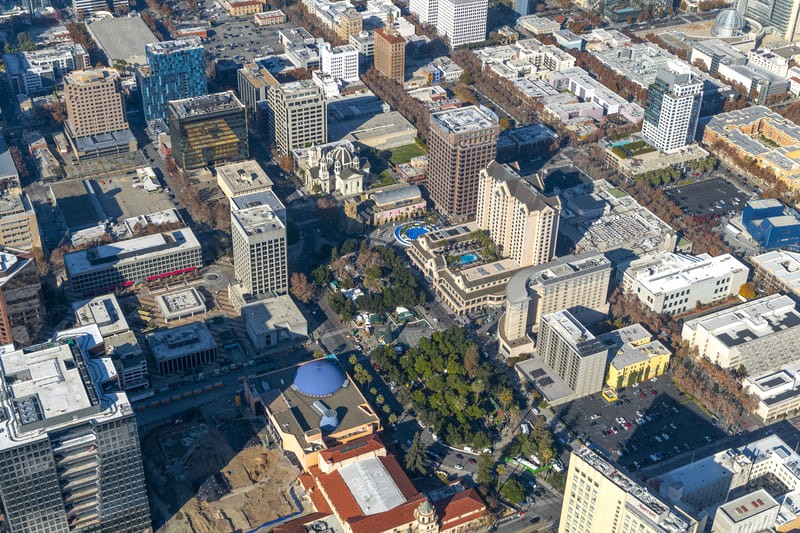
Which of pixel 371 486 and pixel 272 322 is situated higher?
pixel 272 322

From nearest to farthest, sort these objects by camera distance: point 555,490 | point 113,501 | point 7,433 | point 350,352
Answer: point 7,433, point 113,501, point 555,490, point 350,352

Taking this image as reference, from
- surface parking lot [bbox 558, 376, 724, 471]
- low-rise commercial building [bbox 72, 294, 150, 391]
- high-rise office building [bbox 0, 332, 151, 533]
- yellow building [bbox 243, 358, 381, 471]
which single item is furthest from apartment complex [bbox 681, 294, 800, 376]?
high-rise office building [bbox 0, 332, 151, 533]

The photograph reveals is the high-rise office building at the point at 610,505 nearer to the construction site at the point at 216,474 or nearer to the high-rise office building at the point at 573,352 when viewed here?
the high-rise office building at the point at 573,352

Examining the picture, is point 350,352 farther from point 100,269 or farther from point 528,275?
point 100,269

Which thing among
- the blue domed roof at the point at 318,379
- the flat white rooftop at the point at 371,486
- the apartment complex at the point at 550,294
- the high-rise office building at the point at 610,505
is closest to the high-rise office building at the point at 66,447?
the flat white rooftop at the point at 371,486

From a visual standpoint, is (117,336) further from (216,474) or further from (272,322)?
(216,474)

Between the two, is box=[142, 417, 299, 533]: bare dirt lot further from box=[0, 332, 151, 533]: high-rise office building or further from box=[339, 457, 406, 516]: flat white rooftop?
box=[339, 457, 406, 516]: flat white rooftop

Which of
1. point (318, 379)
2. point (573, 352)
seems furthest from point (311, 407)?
point (573, 352)

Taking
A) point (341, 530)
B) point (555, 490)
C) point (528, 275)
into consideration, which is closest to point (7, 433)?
point (341, 530)
